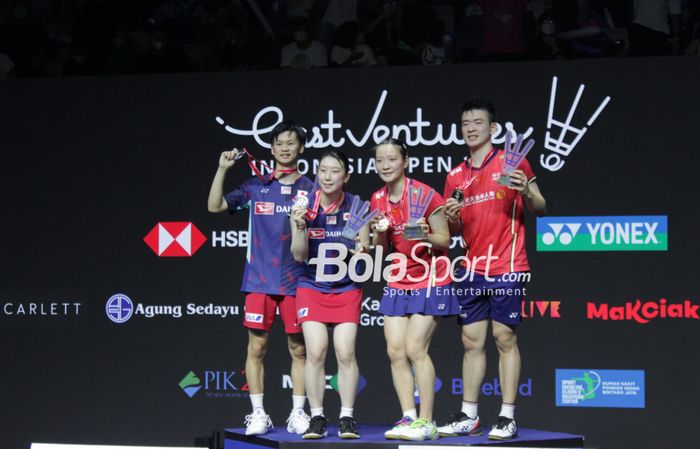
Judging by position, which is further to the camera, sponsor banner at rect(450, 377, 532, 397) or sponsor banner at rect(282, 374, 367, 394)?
sponsor banner at rect(282, 374, 367, 394)

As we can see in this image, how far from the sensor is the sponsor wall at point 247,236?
6.68 meters

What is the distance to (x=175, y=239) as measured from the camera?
7.22 m

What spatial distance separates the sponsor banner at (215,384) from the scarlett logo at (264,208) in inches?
87.8

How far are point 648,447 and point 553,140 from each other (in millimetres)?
1953

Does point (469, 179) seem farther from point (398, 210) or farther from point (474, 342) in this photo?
point (474, 342)

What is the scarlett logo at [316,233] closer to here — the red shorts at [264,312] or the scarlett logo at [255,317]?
the red shorts at [264,312]

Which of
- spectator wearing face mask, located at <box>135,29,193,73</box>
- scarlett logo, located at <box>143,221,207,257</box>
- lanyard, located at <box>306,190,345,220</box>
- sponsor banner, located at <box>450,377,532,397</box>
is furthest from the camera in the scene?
spectator wearing face mask, located at <box>135,29,193,73</box>

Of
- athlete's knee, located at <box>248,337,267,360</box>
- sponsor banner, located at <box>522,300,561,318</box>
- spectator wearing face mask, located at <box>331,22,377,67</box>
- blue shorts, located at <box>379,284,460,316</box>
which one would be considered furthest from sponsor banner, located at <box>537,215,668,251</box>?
athlete's knee, located at <box>248,337,267,360</box>

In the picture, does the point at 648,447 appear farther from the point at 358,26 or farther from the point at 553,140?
the point at 358,26

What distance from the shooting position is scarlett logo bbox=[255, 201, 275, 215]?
5.06 meters

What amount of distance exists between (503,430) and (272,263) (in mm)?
1273

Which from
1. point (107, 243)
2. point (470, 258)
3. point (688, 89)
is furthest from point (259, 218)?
point (688, 89)

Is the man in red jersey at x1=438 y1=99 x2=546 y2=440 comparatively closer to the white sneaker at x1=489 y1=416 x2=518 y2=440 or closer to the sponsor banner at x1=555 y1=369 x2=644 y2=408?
the white sneaker at x1=489 y1=416 x2=518 y2=440

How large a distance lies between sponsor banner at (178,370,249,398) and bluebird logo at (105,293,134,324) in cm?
57
